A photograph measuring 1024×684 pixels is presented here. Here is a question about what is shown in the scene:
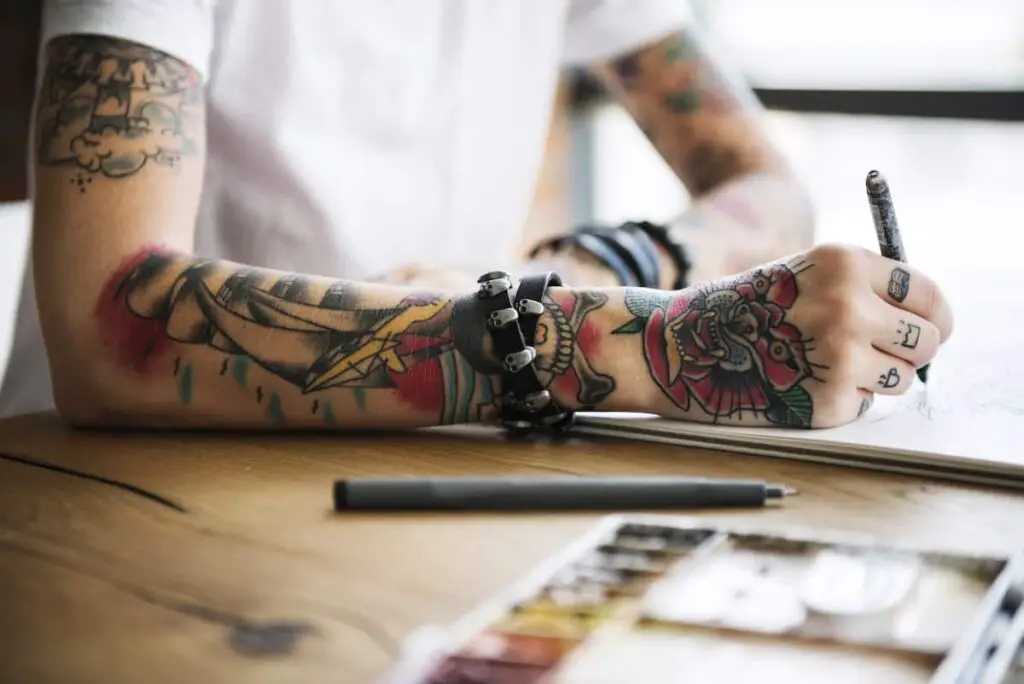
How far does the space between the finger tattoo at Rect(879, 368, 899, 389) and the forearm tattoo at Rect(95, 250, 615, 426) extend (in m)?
0.17

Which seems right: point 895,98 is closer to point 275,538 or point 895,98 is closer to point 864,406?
point 864,406

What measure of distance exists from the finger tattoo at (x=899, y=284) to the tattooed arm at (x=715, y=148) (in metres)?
0.45

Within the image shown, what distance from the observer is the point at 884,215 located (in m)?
0.73

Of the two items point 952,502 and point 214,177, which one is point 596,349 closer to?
point 952,502

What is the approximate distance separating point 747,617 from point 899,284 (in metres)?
0.38

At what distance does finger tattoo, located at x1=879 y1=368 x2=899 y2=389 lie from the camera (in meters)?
0.71

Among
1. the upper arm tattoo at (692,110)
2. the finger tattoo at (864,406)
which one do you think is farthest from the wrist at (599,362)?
the upper arm tattoo at (692,110)

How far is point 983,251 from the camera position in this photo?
58.1 inches

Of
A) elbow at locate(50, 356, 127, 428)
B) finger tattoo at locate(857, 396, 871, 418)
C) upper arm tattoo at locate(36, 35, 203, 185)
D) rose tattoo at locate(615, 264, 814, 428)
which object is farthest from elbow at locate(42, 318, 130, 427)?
finger tattoo at locate(857, 396, 871, 418)

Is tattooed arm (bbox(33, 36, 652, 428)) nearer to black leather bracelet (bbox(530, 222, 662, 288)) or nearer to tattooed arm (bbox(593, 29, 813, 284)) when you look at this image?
black leather bracelet (bbox(530, 222, 662, 288))

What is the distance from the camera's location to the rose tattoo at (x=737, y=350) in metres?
0.70

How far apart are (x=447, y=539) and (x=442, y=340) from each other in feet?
0.81

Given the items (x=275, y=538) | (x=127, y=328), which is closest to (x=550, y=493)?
(x=275, y=538)

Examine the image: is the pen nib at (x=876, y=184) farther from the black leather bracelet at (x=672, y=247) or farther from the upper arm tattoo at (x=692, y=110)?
the upper arm tattoo at (x=692, y=110)
